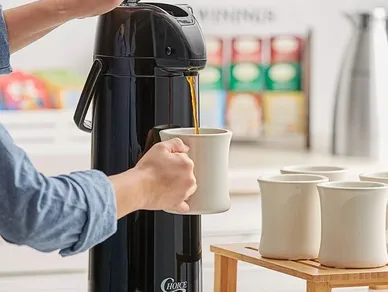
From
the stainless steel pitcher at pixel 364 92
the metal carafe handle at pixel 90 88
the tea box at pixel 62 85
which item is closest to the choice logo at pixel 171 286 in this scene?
the metal carafe handle at pixel 90 88

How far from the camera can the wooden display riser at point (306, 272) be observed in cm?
117

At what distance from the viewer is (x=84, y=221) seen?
3.21ft

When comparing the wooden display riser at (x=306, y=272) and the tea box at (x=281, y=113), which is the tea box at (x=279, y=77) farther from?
the wooden display riser at (x=306, y=272)

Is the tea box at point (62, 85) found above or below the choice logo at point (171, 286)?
above

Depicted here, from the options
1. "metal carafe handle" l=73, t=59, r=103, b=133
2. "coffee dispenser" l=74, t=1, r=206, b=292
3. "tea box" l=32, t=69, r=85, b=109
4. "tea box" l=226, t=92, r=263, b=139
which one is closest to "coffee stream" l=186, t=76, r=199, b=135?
"coffee dispenser" l=74, t=1, r=206, b=292

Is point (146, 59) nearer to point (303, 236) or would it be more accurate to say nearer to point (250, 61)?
point (303, 236)

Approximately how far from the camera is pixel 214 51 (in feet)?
8.66

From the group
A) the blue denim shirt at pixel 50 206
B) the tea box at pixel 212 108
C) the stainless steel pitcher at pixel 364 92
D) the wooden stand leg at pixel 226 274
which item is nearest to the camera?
the blue denim shirt at pixel 50 206

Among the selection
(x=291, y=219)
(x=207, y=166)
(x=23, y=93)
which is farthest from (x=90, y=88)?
(x=23, y=93)

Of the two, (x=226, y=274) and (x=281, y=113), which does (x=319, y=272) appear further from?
(x=281, y=113)

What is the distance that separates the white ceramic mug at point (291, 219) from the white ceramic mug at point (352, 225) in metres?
0.04

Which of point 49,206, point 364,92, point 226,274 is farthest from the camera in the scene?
→ point 364,92

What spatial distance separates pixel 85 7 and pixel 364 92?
1.40 m

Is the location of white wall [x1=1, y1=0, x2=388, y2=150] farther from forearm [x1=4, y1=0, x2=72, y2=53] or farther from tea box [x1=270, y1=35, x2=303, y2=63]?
forearm [x1=4, y1=0, x2=72, y2=53]
